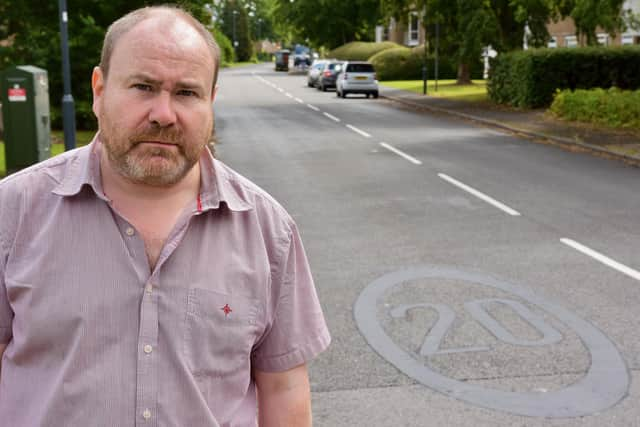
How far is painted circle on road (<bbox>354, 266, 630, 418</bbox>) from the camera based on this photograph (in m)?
4.40

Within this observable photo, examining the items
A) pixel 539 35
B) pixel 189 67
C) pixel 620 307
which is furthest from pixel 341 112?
pixel 189 67

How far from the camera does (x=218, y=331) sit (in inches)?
78.0

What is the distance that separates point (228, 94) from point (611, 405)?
37564mm

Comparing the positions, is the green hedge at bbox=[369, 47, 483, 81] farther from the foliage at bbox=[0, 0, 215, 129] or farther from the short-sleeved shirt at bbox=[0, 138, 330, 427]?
the short-sleeved shirt at bbox=[0, 138, 330, 427]

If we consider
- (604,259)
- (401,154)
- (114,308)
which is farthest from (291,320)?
(401,154)

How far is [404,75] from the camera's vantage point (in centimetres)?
5241

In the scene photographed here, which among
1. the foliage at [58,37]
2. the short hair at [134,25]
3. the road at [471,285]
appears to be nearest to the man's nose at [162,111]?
the short hair at [134,25]

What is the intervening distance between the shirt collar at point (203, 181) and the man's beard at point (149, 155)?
72mm

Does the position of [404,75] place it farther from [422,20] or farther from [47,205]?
[47,205]

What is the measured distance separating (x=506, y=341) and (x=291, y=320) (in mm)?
3510

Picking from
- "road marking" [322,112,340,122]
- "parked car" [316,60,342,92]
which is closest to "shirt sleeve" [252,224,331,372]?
"road marking" [322,112,340,122]

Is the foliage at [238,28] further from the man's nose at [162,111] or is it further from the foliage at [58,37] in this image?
the man's nose at [162,111]

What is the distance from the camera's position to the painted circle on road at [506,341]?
14.4 ft

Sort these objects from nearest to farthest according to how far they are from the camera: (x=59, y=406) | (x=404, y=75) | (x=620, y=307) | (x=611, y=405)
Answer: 1. (x=59, y=406)
2. (x=611, y=405)
3. (x=620, y=307)
4. (x=404, y=75)
